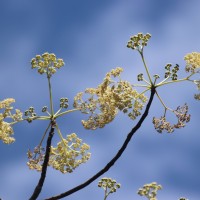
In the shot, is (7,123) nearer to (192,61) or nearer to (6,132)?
(6,132)

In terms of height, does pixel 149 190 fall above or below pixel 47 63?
below

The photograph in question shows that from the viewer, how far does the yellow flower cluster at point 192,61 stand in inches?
316

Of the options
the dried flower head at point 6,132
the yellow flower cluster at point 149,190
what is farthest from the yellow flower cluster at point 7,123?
the yellow flower cluster at point 149,190

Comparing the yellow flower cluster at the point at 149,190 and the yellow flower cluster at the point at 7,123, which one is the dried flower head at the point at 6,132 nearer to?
the yellow flower cluster at the point at 7,123

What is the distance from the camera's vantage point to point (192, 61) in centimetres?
813

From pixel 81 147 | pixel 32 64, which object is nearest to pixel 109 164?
pixel 81 147

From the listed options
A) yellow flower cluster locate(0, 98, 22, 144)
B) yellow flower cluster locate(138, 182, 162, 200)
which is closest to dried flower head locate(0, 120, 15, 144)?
yellow flower cluster locate(0, 98, 22, 144)

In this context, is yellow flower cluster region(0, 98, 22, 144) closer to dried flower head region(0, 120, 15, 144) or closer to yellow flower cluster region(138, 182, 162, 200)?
dried flower head region(0, 120, 15, 144)

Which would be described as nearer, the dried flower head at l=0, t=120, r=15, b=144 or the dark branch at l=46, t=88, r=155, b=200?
the dark branch at l=46, t=88, r=155, b=200

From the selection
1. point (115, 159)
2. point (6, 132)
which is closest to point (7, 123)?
point (6, 132)

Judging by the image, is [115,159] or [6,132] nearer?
[115,159]

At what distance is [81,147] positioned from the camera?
28.7ft

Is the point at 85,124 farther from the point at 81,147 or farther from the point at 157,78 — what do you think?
the point at 157,78

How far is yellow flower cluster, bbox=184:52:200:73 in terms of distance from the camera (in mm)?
8039
